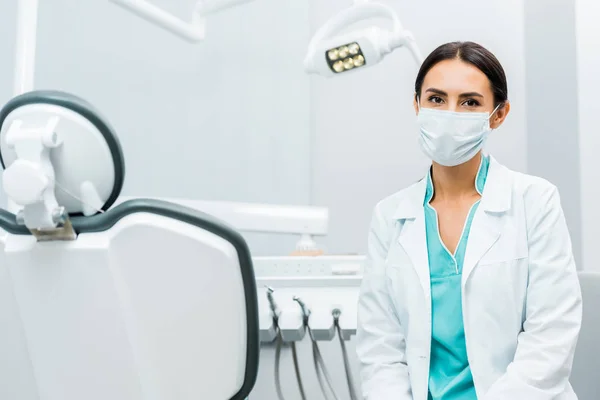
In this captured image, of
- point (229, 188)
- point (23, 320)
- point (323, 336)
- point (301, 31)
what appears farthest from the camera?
point (301, 31)

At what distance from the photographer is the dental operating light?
1.58 metres

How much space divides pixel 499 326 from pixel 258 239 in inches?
51.0

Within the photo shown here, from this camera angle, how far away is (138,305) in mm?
757

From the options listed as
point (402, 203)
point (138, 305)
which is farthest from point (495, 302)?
point (138, 305)

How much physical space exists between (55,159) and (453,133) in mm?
692

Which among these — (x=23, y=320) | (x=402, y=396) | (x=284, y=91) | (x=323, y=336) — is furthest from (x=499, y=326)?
(x=284, y=91)

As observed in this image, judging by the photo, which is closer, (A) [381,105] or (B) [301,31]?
(A) [381,105]

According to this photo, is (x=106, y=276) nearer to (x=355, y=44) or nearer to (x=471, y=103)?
(x=471, y=103)

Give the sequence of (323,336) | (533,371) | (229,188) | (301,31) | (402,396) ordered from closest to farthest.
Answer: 1. (533,371)
2. (402,396)
3. (323,336)
4. (229,188)
5. (301,31)

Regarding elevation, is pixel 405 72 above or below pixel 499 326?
above

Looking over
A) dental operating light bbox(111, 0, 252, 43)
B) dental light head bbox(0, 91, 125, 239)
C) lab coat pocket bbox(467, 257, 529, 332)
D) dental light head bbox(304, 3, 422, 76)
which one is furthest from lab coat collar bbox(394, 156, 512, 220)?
dental operating light bbox(111, 0, 252, 43)

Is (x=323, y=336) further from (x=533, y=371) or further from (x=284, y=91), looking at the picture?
(x=284, y=91)

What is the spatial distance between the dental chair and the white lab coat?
42 centimetres

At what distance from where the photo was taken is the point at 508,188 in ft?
3.71
